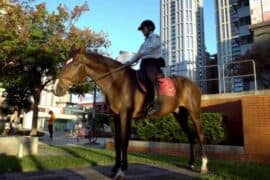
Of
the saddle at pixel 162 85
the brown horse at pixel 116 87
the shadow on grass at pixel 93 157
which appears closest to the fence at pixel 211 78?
the shadow on grass at pixel 93 157

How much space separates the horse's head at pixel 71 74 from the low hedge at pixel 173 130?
5.28 meters

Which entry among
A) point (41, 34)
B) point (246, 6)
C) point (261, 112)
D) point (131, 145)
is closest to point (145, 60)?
point (261, 112)

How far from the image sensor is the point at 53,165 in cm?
873

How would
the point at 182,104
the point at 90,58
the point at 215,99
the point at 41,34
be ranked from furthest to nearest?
the point at 41,34 < the point at 215,99 < the point at 182,104 < the point at 90,58

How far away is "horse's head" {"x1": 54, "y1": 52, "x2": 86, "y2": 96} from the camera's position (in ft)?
20.2

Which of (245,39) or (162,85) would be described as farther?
(245,39)

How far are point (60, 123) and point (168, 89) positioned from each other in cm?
7889

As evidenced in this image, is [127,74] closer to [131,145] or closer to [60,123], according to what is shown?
[131,145]

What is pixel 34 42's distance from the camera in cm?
1805

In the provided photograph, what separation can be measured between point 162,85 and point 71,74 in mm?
2080

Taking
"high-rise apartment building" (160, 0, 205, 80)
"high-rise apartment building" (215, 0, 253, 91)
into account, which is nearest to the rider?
"high-rise apartment building" (215, 0, 253, 91)

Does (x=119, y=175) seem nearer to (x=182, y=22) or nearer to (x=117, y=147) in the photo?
(x=117, y=147)

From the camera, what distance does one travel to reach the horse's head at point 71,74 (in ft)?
20.2

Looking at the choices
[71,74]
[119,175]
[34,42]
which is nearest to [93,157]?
[119,175]
